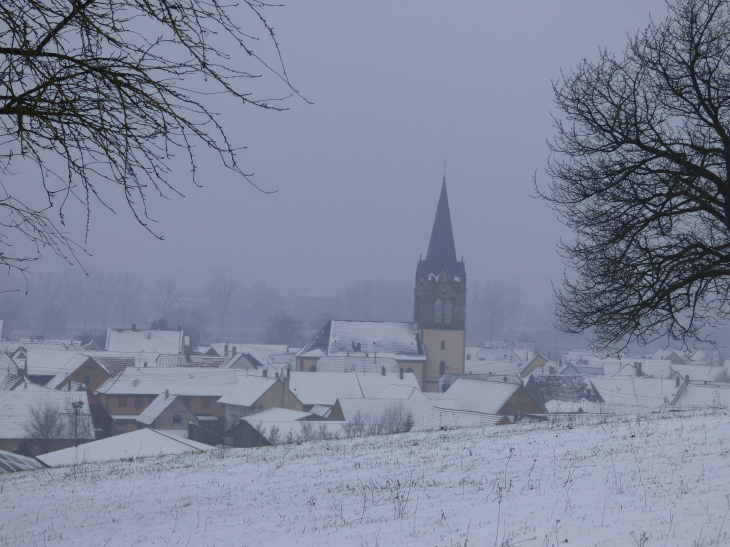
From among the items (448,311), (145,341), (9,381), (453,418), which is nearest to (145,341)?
(145,341)

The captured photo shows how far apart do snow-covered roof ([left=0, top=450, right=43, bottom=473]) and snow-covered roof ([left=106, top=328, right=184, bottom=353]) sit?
59641mm

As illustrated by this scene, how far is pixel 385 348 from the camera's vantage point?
81188mm

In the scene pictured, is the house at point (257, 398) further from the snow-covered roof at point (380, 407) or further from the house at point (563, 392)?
the house at point (563, 392)

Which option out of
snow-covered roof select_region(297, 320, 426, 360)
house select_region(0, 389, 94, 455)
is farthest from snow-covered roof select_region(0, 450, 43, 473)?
snow-covered roof select_region(297, 320, 426, 360)

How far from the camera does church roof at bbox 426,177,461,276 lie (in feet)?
277

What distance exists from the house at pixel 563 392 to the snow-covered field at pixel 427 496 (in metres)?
39.3

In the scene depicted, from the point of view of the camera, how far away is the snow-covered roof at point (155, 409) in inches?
2045

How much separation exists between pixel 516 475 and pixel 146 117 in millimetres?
6701

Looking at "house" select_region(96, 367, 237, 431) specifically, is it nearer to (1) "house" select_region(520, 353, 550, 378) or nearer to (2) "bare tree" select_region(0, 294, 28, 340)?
(1) "house" select_region(520, 353, 550, 378)

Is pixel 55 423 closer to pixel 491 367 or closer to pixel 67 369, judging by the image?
pixel 67 369

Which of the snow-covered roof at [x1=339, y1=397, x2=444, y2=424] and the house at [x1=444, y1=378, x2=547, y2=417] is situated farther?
the snow-covered roof at [x1=339, y1=397, x2=444, y2=424]

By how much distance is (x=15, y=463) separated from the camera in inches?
930

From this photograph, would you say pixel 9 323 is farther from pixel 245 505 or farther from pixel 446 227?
pixel 245 505

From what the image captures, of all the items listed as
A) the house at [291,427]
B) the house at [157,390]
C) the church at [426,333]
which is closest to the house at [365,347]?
the church at [426,333]
